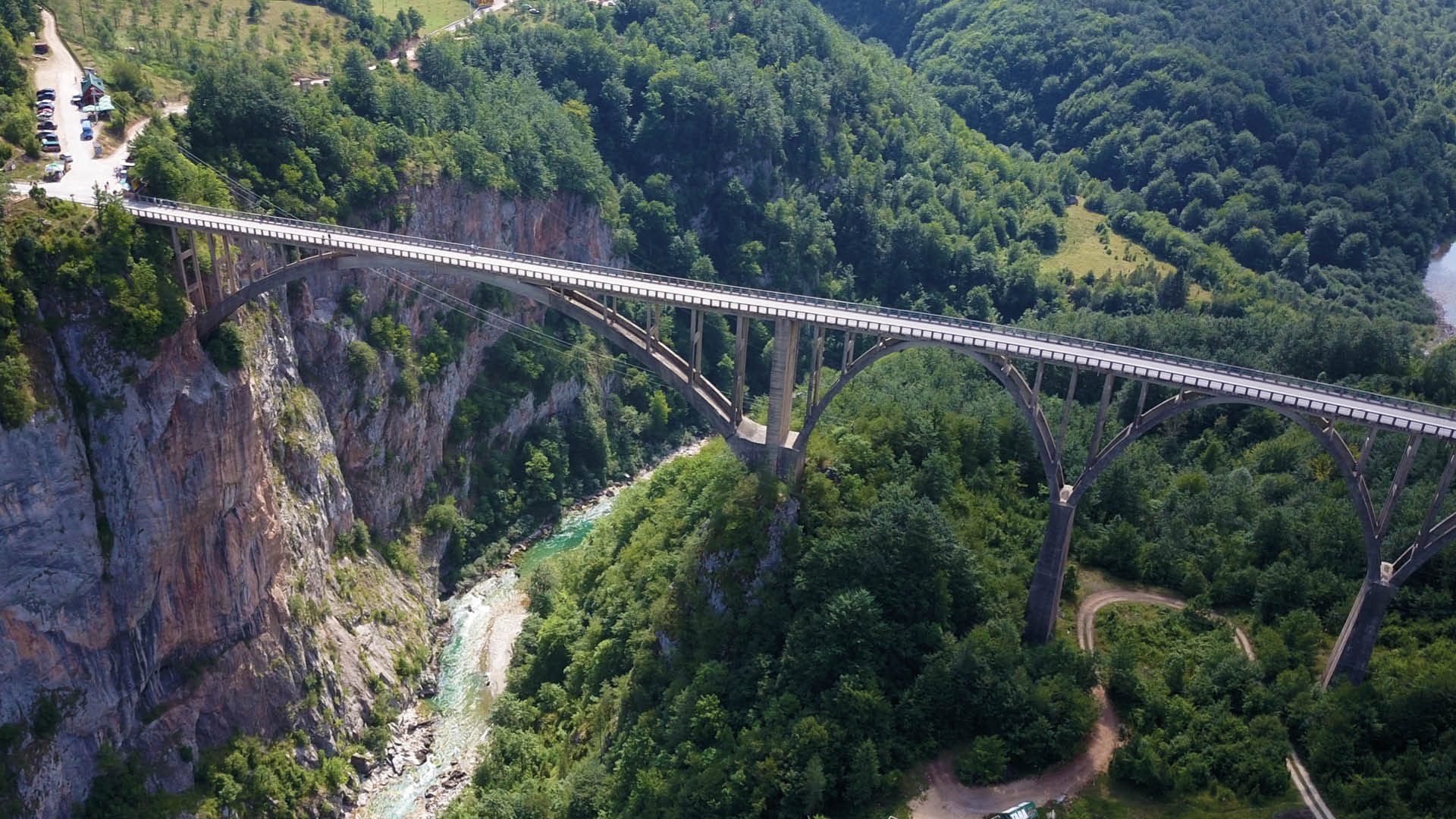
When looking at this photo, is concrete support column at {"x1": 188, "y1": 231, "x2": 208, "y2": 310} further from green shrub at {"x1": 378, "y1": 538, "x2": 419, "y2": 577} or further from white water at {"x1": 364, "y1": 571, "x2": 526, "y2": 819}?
white water at {"x1": 364, "y1": 571, "x2": 526, "y2": 819}

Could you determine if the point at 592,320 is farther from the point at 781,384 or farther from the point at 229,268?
the point at 229,268

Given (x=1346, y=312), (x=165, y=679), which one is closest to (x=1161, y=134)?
(x=1346, y=312)

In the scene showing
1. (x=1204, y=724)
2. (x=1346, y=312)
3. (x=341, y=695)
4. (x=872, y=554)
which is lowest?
(x=341, y=695)

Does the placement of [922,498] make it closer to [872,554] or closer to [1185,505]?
[872,554]

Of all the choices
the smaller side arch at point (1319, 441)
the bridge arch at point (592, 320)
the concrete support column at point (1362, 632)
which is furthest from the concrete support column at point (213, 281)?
the concrete support column at point (1362, 632)

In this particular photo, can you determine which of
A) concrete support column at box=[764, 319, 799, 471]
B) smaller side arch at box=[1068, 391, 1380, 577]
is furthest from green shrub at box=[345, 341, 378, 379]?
smaller side arch at box=[1068, 391, 1380, 577]

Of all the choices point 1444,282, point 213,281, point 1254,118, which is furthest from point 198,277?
point 1444,282
